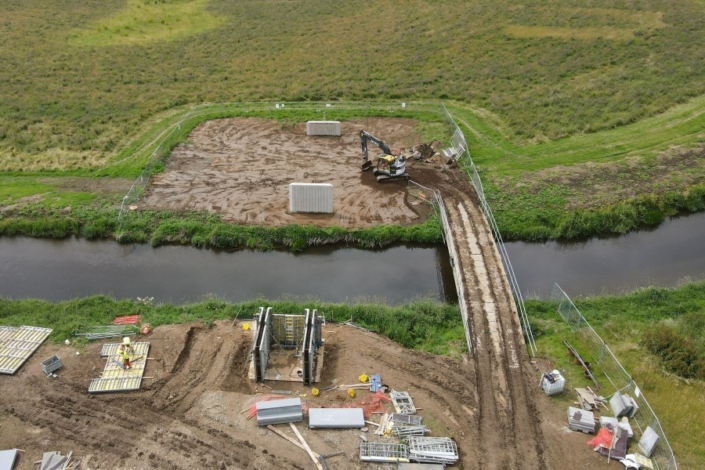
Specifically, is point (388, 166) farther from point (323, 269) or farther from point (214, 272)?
point (214, 272)

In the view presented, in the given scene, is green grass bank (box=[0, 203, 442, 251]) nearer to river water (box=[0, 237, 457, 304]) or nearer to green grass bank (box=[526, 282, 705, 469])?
river water (box=[0, 237, 457, 304])

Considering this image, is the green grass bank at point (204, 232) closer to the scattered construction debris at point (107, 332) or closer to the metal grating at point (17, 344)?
the scattered construction debris at point (107, 332)

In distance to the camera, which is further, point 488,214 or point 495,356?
point 488,214

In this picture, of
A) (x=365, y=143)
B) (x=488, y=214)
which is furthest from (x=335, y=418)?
(x=365, y=143)

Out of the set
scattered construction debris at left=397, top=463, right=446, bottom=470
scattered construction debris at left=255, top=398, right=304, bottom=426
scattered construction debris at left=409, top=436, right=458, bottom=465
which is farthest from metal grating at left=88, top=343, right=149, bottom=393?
scattered construction debris at left=409, top=436, right=458, bottom=465

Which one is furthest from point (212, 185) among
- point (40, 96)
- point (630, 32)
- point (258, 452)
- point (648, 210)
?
point (630, 32)
